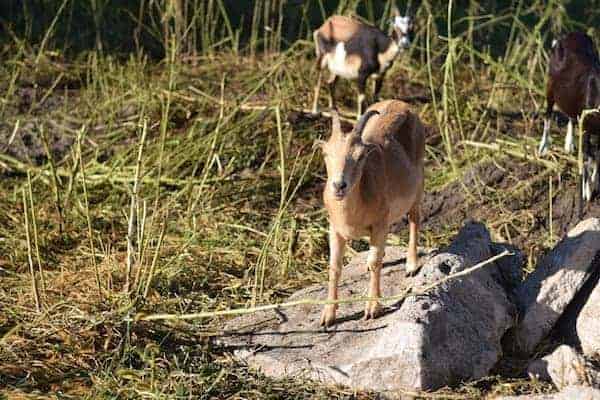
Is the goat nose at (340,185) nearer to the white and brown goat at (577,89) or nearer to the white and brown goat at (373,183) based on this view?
the white and brown goat at (373,183)

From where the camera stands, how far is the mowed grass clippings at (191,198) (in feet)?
15.2

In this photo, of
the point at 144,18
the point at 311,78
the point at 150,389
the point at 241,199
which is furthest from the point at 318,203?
the point at 144,18

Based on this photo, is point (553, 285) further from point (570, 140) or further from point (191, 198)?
point (191, 198)

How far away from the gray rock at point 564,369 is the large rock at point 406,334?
20cm

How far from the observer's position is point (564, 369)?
4309 mm

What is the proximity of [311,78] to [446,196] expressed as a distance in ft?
7.08

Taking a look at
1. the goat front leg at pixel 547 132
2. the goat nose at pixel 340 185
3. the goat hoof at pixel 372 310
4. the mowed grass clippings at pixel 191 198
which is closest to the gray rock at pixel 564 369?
the mowed grass clippings at pixel 191 198

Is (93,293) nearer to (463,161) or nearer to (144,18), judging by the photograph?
(463,161)

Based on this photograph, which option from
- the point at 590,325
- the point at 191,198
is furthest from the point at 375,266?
the point at 191,198

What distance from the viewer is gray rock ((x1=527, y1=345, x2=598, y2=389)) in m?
4.21

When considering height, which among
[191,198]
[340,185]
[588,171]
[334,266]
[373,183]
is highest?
[340,185]

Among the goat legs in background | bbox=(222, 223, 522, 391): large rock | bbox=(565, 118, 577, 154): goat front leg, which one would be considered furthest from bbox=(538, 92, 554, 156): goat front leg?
bbox=(222, 223, 522, 391): large rock

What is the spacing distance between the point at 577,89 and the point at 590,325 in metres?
2.53

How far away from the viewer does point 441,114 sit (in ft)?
25.4
